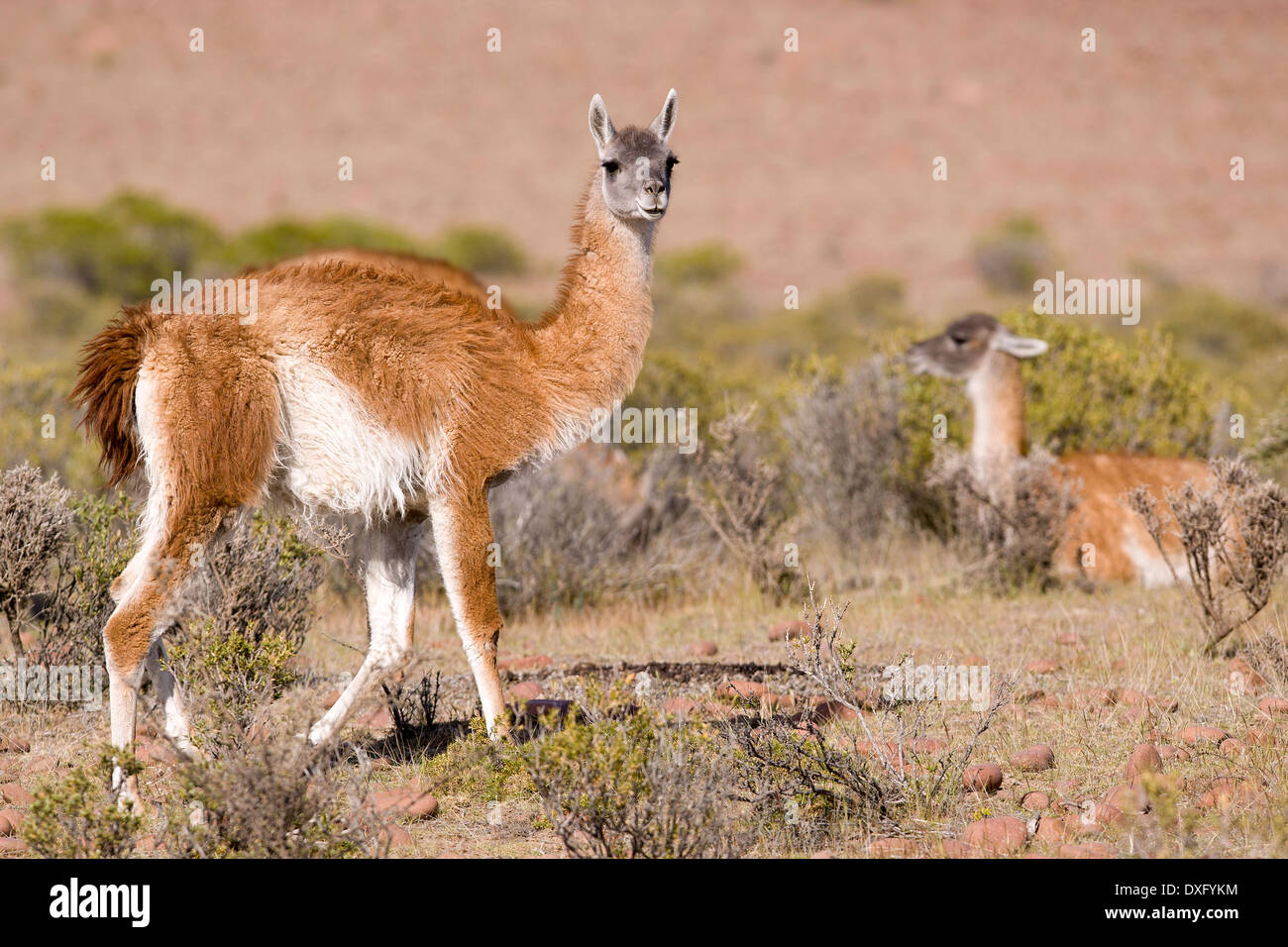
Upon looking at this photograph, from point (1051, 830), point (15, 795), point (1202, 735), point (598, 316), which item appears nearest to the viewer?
point (1051, 830)

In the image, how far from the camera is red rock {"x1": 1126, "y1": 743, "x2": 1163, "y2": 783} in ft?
15.8

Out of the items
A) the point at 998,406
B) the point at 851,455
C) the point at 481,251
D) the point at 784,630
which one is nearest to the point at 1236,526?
the point at 784,630

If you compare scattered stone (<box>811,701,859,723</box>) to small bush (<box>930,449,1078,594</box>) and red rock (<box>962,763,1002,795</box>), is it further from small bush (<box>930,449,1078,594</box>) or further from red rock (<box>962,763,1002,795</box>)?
small bush (<box>930,449,1078,594</box>)

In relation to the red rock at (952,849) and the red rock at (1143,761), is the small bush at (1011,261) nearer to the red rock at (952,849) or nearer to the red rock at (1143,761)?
the red rock at (1143,761)

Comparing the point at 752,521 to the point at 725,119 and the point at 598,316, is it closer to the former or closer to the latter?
the point at 598,316

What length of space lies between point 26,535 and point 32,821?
2629 millimetres

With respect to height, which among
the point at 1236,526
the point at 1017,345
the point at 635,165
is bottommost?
the point at 1236,526

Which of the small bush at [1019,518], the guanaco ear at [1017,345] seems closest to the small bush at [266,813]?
the small bush at [1019,518]

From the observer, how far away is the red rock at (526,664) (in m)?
7.24

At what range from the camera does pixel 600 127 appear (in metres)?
6.17

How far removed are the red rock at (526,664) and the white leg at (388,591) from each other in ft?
5.30

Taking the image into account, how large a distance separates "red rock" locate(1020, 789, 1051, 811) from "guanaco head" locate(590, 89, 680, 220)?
288 centimetres

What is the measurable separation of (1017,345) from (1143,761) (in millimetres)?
5231
